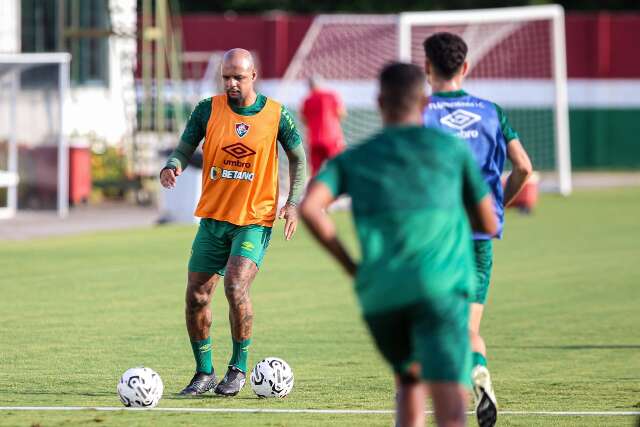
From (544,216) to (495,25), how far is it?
872 centimetres

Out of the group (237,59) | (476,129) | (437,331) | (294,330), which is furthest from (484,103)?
(294,330)

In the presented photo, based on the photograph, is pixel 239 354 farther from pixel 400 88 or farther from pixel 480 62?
pixel 480 62

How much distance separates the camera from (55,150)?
2405 cm

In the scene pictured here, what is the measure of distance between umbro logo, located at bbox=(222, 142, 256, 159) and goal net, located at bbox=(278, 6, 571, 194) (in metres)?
17.9

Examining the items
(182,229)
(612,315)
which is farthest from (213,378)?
(182,229)

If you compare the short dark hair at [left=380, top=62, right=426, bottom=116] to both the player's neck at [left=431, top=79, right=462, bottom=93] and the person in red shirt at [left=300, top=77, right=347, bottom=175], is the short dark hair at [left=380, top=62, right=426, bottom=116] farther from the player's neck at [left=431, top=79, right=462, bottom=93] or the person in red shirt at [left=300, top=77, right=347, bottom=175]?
the person in red shirt at [left=300, top=77, right=347, bottom=175]

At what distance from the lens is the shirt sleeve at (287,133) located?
8587mm

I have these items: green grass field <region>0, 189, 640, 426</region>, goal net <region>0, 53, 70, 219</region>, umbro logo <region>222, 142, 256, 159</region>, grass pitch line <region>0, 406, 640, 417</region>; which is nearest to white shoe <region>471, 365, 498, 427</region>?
green grass field <region>0, 189, 640, 426</region>

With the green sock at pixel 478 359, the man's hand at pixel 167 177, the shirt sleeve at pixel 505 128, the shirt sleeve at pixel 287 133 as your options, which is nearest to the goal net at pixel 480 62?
the shirt sleeve at pixel 287 133

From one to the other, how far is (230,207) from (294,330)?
11.0ft

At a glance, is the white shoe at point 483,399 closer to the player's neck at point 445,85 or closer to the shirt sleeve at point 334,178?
the player's neck at point 445,85

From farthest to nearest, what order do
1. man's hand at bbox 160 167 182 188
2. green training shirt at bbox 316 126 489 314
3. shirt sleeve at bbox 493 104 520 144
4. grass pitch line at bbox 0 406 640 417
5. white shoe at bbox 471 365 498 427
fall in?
man's hand at bbox 160 167 182 188 < grass pitch line at bbox 0 406 640 417 < shirt sleeve at bbox 493 104 520 144 < white shoe at bbox 471 365 498 427 < green training shirt at bbox 316 126 489 314

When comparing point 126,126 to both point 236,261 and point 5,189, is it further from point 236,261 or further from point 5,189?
point 236,261

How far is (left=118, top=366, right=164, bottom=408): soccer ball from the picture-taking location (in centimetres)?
791
